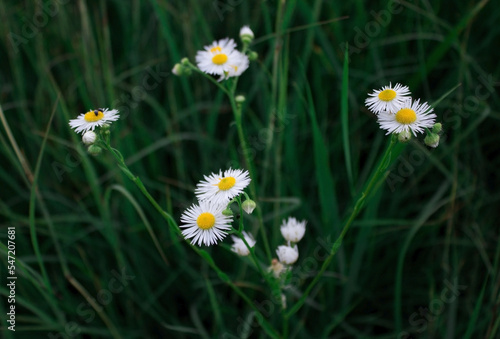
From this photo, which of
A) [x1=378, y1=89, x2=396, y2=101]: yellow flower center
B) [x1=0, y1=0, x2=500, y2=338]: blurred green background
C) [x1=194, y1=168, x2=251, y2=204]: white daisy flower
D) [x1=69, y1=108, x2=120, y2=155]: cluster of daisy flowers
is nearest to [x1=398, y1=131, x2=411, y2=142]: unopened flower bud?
[x1=378, y1=89, x2=396, y2=101]: yellow flower center

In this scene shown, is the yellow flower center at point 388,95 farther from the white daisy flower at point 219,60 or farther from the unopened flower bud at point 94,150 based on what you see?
the unopened flower bud at point 94,150

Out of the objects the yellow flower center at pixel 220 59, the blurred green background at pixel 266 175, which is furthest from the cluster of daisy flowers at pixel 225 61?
the blurred green background at pixel 266 175

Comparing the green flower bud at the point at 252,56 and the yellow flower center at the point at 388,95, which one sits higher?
the green flower bud at the point at 252,56

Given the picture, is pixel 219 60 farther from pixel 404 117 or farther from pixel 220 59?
pixel 404 117

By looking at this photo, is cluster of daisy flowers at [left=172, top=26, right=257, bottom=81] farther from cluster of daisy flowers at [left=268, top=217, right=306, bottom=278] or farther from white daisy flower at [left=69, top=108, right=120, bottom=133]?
cluster of daisy flowers at [left=268, top=217, right=306, bottom=278]

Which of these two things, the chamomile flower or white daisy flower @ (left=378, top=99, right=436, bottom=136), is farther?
the chamomile flower

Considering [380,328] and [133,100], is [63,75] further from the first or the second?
[380,328]
